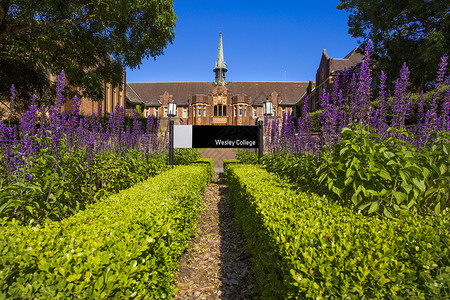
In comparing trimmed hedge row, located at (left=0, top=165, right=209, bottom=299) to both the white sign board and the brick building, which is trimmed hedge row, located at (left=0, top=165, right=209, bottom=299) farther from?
the brick building

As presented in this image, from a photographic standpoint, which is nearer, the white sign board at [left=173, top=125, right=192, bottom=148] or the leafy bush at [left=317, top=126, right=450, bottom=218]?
the leafy bush at [left=317, top=126, right=450, bottom=218]

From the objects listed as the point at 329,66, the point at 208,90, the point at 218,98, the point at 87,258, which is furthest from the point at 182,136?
the point at 208,90

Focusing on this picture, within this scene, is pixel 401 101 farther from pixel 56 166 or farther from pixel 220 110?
pixel 220 110

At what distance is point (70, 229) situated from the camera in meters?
2.45

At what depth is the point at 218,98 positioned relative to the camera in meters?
48.9

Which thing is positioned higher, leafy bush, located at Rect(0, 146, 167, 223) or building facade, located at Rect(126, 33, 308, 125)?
building facade, located at Rect(126, 33, 308, 125)

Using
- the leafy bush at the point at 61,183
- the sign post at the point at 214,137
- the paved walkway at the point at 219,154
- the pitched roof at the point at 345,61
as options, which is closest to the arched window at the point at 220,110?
the pitched roof at the point at 345,61

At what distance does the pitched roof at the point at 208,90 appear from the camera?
51981mm

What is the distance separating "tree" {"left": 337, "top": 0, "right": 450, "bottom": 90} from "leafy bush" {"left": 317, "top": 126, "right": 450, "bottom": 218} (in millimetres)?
16742

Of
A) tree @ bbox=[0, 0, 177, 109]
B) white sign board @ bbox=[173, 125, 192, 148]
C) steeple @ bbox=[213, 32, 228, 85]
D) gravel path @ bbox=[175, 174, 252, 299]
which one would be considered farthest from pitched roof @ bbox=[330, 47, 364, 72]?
gravel path @ bbox=[175, 174, 252, 299]

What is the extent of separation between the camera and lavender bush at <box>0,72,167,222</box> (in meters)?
3.08

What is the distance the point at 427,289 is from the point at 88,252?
2189mm

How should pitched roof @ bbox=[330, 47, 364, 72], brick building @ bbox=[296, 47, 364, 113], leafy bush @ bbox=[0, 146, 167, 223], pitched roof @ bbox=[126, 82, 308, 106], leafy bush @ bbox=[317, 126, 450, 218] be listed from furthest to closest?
pitched roof @ bbox=[126, 82, 308, 106] < pitched roof @ bbox=[330, 47, 364, 72] < brick building @ bbox=[296, 47, 364, 113] < leafy bush @ bbox=[0, 146, 167, 223] < leafy bush @ bbox=[317, 126, 450, 218]

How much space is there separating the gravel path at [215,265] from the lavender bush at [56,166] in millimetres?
1739
